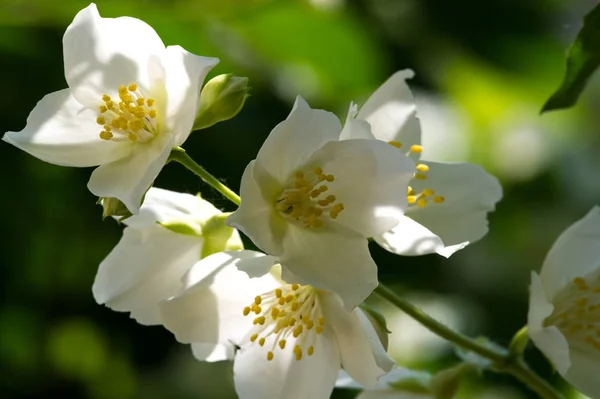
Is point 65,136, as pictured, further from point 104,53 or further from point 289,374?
point 289,374

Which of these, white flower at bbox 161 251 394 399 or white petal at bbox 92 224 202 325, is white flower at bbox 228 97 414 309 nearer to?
white flower at bbox 161 251 394 399

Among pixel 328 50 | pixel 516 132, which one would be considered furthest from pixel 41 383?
pixel 516 132

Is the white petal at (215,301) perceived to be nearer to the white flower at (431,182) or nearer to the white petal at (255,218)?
the white petal at (255,218)

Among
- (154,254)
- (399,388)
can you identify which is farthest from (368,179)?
(399,388)

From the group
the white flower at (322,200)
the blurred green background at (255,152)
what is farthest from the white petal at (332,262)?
the blurred green background at (255,152)

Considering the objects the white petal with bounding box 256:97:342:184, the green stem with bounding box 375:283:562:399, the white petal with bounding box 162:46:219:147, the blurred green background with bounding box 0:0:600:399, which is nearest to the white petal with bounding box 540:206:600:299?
the green stem with bounding box 375:283:562:399

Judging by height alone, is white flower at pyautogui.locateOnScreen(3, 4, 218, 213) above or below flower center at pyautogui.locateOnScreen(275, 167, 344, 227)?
above
